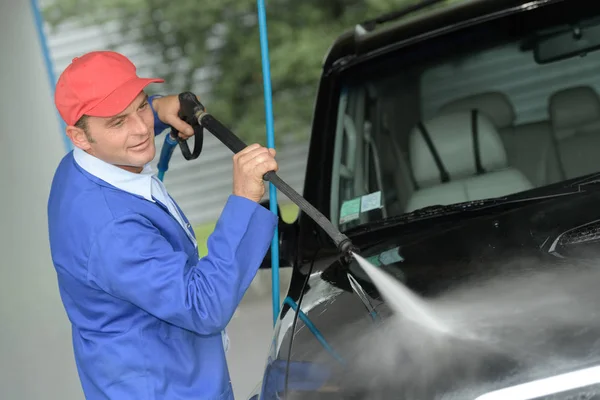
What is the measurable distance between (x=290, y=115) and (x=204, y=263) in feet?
19.7

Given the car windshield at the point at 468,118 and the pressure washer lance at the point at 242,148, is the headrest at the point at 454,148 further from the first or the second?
the pressure washer lance at the point at 242,148

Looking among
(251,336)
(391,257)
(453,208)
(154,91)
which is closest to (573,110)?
(453,208)

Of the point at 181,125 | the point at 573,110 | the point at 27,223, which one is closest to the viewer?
the point at 181,125

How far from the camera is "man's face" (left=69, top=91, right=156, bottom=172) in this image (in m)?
2.42

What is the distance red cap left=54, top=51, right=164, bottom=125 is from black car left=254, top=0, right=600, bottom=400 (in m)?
0.73

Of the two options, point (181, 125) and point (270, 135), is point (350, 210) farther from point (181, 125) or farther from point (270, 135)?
point (181, 125)

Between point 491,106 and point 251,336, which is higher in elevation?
point 491,106

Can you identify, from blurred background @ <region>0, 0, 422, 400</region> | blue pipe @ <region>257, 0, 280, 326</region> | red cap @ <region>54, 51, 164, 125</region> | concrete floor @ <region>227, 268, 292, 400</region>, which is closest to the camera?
red cap @ <region>54, 51, 164, 125</region>

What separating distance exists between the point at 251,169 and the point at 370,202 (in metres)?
0.90

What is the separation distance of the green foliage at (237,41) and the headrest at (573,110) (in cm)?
455

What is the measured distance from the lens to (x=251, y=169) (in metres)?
2.36

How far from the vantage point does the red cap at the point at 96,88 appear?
7.78 feet

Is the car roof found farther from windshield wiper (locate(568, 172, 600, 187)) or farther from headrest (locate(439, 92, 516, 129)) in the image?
windshield wiper (locate(568, 172, 600, 187))

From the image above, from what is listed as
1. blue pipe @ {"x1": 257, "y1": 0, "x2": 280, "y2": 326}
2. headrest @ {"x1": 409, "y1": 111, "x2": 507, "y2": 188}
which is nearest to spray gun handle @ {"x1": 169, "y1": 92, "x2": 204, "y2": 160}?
blue pipe @ {"x1": 257, "y1": 0, "x2": 280, "y2": 326}
